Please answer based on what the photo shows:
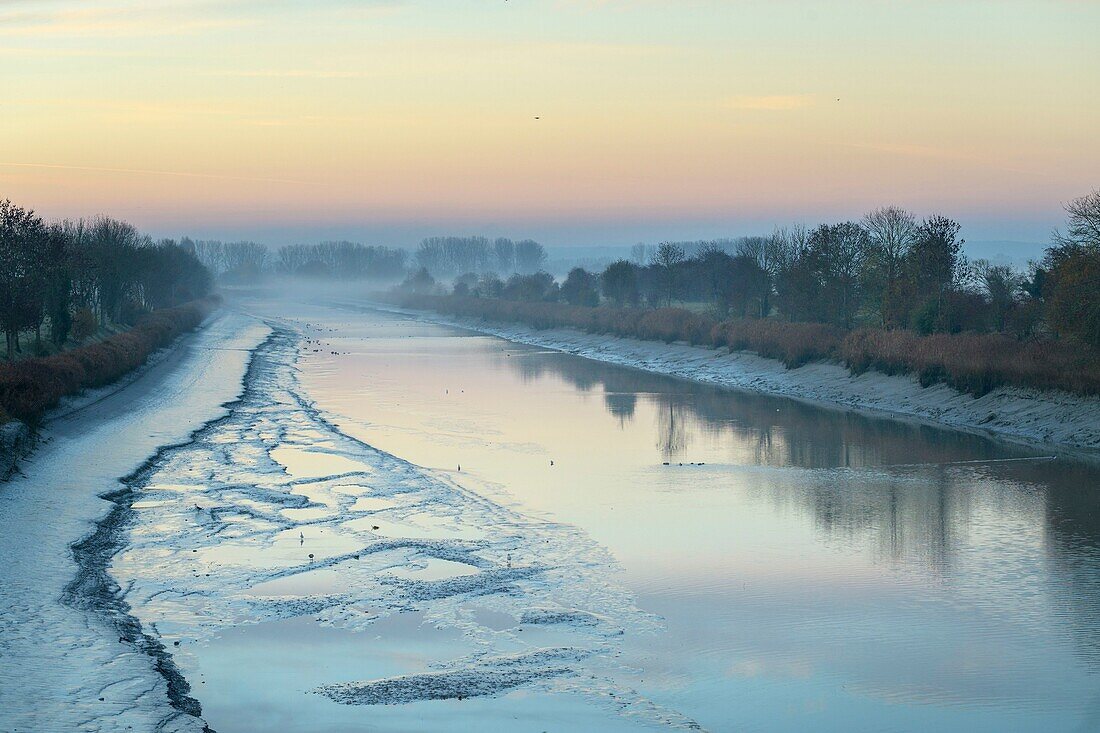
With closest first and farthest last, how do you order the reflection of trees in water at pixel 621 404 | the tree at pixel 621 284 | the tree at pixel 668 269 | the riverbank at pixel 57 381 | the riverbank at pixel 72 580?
the riverbank at pixel 72 580 < the riverbank at pixel 57 381 < the reflection of trees in water at pixel 621 404 < the tree at pixel 668 269 < the tree at pixel 621 284

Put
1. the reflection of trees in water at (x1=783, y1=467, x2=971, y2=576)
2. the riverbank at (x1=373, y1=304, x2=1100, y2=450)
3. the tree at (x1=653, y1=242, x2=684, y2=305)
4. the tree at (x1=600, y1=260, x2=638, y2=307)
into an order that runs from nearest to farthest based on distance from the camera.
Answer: the reflection of trees in water at (x1=783, y1=467, x2=971, y2=576) → the riverbank at (x1=373, y1=304, x2=1100, y2=450) → the tree at (x1=653, y1=242, x2=684, y2=305) → the tree at (x1=600, y1=260, x2=638, y2=307)

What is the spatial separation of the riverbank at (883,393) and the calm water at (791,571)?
4.68 ft

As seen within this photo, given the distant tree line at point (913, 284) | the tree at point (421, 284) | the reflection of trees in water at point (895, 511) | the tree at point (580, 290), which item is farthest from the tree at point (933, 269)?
the tree at point (421, 284)

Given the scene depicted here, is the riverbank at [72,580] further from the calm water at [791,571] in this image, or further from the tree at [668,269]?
the tree at [668,269]

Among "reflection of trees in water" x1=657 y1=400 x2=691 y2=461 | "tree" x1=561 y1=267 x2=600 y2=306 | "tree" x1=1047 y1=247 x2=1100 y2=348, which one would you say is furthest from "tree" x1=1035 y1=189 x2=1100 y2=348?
"tree" x1=561 y1=267 x2=600 y2=306

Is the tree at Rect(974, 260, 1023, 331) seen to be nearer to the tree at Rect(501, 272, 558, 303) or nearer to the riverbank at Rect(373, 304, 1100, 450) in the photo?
the riverbank at Rect(373, 304, 1100, 450)

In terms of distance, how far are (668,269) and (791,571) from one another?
60.3 m

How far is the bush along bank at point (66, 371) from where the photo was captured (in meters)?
22.8

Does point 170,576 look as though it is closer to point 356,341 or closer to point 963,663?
point 963,663

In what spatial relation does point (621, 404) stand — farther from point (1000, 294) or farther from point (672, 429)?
point (1000, 294)

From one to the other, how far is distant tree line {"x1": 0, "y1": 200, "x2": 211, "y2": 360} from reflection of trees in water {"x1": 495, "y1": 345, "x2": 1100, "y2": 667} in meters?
18.5

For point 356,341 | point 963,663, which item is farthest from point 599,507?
point 356,341

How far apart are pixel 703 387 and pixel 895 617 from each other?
2668 centimetres

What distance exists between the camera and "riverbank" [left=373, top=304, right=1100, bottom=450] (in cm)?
2430
